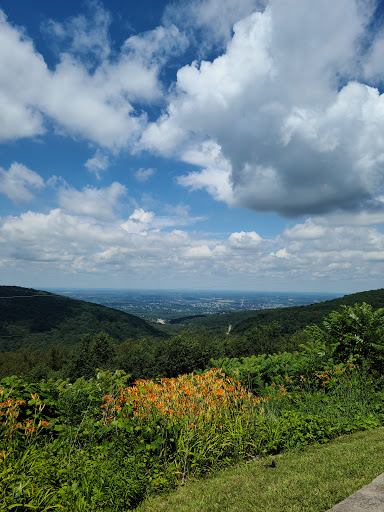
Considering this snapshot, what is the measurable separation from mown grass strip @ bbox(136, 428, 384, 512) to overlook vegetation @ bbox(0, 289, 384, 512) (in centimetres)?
22

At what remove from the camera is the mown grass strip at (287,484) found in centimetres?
313

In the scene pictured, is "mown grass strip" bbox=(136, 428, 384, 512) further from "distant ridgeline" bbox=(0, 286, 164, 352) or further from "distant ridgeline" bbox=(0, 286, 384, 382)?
"distant ridgeline" bbox=(0, 286, 164, 352)

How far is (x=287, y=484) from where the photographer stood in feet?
11.5

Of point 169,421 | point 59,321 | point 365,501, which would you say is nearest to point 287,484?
point 365,501

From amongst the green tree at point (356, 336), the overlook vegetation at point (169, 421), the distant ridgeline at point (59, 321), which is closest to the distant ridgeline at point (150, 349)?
the green tree at point (356, 336)

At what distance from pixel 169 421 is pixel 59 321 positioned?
19164 cm

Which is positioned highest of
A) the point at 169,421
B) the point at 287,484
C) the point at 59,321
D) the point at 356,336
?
the point at 356,336

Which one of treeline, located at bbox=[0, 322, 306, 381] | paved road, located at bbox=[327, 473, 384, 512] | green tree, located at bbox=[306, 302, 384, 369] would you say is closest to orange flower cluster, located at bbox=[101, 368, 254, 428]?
paved road, located at bbox=[327, 473, 384, 512]

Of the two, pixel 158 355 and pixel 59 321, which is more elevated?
pixel 158 355

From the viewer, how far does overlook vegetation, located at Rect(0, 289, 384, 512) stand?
3246 millimetres

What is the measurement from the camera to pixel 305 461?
4168 millimetres

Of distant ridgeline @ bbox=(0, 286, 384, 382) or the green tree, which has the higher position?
the green tree

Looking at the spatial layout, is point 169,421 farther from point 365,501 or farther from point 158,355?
point 158,355

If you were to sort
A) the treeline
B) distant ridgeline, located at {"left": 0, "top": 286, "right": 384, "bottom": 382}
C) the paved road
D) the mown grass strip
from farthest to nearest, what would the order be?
distant ridgeline, located at {"left": 0, "top": 286, "right": 384, "bottom": 382}
the treeline
the mown grass strip
the paved road
